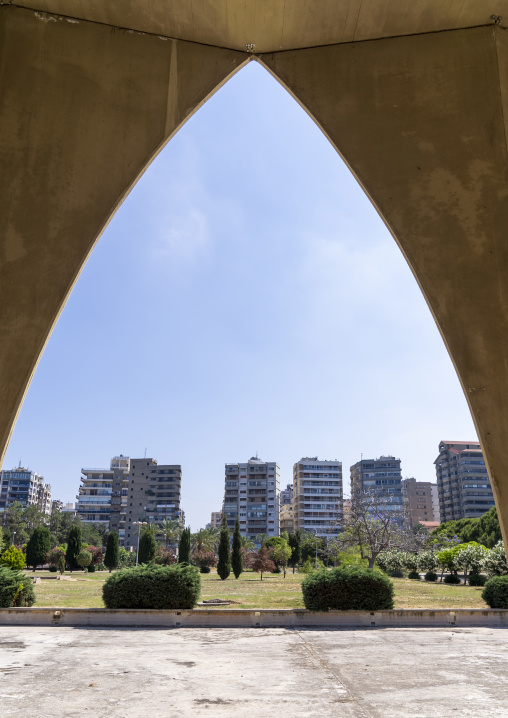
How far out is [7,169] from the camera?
4.71 metres

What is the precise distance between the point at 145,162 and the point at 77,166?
2.03 ft

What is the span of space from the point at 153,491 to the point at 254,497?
17365 millimetres

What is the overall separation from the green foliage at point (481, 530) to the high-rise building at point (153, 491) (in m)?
49.1

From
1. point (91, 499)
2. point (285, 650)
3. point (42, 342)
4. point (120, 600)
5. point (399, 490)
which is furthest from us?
point (399, 490)

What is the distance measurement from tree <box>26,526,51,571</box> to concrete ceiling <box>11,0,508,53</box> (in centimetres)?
4476

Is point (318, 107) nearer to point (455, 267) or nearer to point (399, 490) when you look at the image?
point (455, 267)

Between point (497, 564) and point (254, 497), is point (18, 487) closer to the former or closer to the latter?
point (254, 497)

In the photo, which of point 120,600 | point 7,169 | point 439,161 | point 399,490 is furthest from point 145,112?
point 399,490

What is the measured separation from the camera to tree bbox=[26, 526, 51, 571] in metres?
42.9

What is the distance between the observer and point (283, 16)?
16.8 ft

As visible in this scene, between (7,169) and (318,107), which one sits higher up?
(318,107)

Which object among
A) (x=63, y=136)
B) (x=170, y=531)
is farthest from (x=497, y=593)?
(x=170, y=531)

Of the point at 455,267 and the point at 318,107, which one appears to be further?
the point at 318,107

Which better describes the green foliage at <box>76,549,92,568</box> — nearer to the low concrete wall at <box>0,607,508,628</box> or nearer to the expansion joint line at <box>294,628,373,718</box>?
the low concrete wall at <box>0,607,508,628</box>
